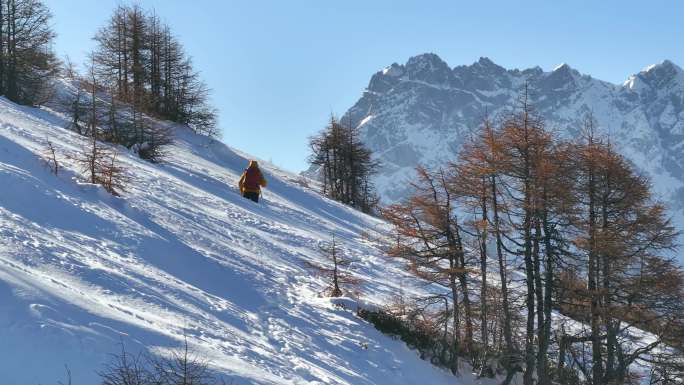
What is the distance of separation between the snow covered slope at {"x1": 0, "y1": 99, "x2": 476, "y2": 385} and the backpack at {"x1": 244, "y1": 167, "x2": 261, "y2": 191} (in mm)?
1220

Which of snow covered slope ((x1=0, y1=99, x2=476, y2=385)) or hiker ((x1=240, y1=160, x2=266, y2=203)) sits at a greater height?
hiker ((x1=240, y1=160, x2=266, y2=203))

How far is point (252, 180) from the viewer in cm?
2278

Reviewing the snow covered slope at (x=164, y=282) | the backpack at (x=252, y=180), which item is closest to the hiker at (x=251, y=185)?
the backpack at (x=252, y=180)

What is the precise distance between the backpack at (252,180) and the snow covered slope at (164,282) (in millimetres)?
1220

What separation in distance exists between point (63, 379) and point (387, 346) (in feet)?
28.9

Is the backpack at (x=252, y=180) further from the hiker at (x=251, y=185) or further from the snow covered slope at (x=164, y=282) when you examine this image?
the snow covered slope at (x=164, y=282)

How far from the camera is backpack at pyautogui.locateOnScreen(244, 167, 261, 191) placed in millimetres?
22719

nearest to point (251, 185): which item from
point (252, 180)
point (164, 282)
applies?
point (252, 180)

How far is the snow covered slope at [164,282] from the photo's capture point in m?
6.76

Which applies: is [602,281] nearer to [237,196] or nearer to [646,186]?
[646,186]

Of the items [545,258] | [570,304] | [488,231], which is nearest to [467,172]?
[488,231]

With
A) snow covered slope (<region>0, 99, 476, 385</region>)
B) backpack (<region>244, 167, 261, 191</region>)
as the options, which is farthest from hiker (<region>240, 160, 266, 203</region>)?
snow covered slope (<region>0, 99, 476, 385</region>)

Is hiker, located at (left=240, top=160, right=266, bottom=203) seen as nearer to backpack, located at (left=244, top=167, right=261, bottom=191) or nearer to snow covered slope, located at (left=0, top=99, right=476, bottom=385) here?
backpack, located at (left=244, top=167, right=261, bottom=191)

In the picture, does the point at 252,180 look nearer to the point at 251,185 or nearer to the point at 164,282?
the point at 251,185
